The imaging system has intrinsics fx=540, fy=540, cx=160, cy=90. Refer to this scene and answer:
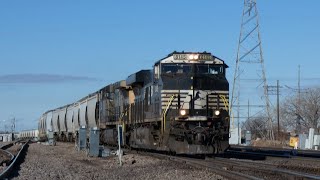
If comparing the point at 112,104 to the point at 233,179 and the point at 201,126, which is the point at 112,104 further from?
the point at 233,179

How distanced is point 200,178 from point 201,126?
19.7 ft

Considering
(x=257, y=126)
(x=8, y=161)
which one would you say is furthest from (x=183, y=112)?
(x=257, y=126)

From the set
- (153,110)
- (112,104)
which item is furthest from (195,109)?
(112,104)

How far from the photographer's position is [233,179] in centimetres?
1262

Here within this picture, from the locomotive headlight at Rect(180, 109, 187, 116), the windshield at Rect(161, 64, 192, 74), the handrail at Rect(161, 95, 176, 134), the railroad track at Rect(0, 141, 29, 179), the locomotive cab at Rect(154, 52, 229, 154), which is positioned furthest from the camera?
the windshield at Rect(161, 64, 192, 74)

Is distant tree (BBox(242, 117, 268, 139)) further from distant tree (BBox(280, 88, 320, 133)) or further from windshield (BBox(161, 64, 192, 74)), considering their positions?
windshield (BBox(161, 64, 192, 74))

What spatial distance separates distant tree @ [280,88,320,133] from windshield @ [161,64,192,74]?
63964mm

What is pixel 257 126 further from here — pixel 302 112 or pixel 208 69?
pixel 208 69

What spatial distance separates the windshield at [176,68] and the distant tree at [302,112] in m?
64.0

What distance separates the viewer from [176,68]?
67.1 ft

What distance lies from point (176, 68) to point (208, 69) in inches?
47.6

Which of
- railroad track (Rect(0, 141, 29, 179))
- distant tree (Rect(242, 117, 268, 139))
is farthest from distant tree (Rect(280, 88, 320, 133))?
Answer: railroad track (Rect(0, 141, 29, 179))

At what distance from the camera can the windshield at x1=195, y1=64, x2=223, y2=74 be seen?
20253 mm

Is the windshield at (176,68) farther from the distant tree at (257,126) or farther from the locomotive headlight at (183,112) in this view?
the distant tree at (257,126)
